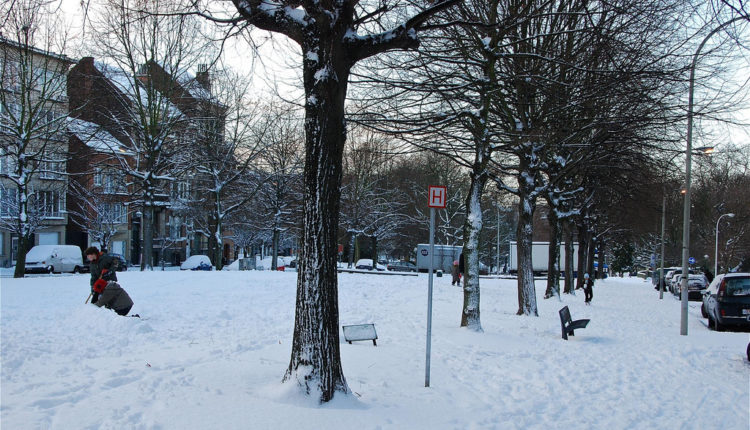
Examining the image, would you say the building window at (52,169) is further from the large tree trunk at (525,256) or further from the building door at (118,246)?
the large tree trunk at (525,256)

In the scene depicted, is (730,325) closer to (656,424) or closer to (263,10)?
(656,424)

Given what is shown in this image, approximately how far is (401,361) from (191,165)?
86.1 feet

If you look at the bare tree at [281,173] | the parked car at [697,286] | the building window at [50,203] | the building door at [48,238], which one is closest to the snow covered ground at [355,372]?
the parked car at [697,286]

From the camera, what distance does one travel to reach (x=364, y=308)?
17.3 meters

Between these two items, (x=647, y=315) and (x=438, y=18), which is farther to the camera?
(x=647, y=315)

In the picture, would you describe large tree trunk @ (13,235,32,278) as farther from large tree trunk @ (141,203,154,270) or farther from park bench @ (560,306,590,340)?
park bench @ (560,306,590,340)

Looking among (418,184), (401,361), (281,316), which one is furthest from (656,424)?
(418,184)

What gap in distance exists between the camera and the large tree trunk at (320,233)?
646cm

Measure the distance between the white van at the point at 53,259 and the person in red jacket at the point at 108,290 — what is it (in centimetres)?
2839

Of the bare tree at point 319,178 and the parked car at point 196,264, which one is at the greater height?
the bare tree at point 319,178

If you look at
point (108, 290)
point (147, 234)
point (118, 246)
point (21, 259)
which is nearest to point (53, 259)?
point (147, 234)

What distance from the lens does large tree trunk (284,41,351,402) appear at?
646cm

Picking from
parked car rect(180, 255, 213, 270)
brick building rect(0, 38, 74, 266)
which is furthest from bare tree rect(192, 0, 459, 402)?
parked car rect(180, 255, 213, 270)

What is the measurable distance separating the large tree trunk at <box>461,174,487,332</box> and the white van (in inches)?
1285
